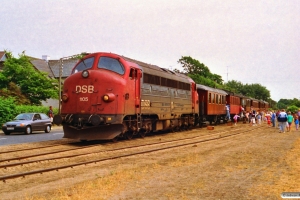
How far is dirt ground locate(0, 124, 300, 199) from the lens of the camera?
754cm

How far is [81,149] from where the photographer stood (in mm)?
15406

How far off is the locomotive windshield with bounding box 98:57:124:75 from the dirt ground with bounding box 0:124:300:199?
5.29m

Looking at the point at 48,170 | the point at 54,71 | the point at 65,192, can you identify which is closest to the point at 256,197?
the point at 65,192

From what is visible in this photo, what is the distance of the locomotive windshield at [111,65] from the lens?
17.2 metres

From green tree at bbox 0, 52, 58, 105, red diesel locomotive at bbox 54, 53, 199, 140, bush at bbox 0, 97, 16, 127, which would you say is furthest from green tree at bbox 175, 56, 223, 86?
red diesel locomotive at bbox 54, 53, 199, 140

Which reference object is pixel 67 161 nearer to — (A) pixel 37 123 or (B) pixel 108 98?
(B) pixel 108 98

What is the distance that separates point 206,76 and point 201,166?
83295 millimetres

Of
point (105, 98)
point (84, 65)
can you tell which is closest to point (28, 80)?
point (84, 65)

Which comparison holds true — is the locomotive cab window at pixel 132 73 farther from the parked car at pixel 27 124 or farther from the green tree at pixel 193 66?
the green tree at pixel 193 66

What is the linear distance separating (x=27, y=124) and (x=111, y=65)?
1007cm

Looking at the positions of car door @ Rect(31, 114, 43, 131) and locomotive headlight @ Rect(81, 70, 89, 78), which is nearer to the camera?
locomotive headlight @ Rect(81, 70, 89, 78)

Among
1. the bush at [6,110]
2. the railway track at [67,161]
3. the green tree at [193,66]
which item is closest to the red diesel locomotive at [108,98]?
the railway track at [67,161]

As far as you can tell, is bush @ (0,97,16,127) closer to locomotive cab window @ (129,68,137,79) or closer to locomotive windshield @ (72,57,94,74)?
locomotive windshield @ (72,57,94,74)

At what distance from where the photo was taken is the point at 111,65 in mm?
17328
